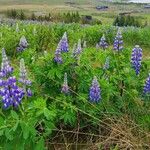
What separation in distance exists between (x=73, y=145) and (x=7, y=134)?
130cm

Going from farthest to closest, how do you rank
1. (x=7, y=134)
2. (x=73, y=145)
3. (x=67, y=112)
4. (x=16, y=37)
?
1. (x=16, y=37)
2. (x=73, y=145)
3. (x=67, y=112)
4. (x=7, y=134)

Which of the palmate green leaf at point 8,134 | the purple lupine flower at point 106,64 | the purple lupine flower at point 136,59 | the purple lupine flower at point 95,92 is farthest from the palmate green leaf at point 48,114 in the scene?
the purple lupine flower at point 136,59

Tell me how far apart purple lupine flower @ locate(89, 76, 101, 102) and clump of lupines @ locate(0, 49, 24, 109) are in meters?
0.84

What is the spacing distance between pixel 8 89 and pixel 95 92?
103 centimetres

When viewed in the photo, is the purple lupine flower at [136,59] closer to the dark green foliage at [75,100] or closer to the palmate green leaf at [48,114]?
the dark green foliage at [75,100]

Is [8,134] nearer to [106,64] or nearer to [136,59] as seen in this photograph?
[106,64]

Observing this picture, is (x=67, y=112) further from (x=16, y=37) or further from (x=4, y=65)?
(x=16, y=37)

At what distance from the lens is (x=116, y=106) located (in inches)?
244

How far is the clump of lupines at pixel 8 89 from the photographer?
518 centimetres

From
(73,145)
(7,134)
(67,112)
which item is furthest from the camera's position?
(73,145)

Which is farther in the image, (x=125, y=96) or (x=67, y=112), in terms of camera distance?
(x=125, y=96)

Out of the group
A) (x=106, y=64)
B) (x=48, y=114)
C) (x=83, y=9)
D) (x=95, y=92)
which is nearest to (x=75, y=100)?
(x=95, y=92)

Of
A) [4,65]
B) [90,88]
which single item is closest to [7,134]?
[4,65]

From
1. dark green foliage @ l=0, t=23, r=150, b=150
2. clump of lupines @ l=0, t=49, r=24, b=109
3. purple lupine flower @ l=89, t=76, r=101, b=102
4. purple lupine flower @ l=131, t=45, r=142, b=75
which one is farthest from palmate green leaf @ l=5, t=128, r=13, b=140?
purple lupine flower @ l=131, t=45, r=142, b=75
